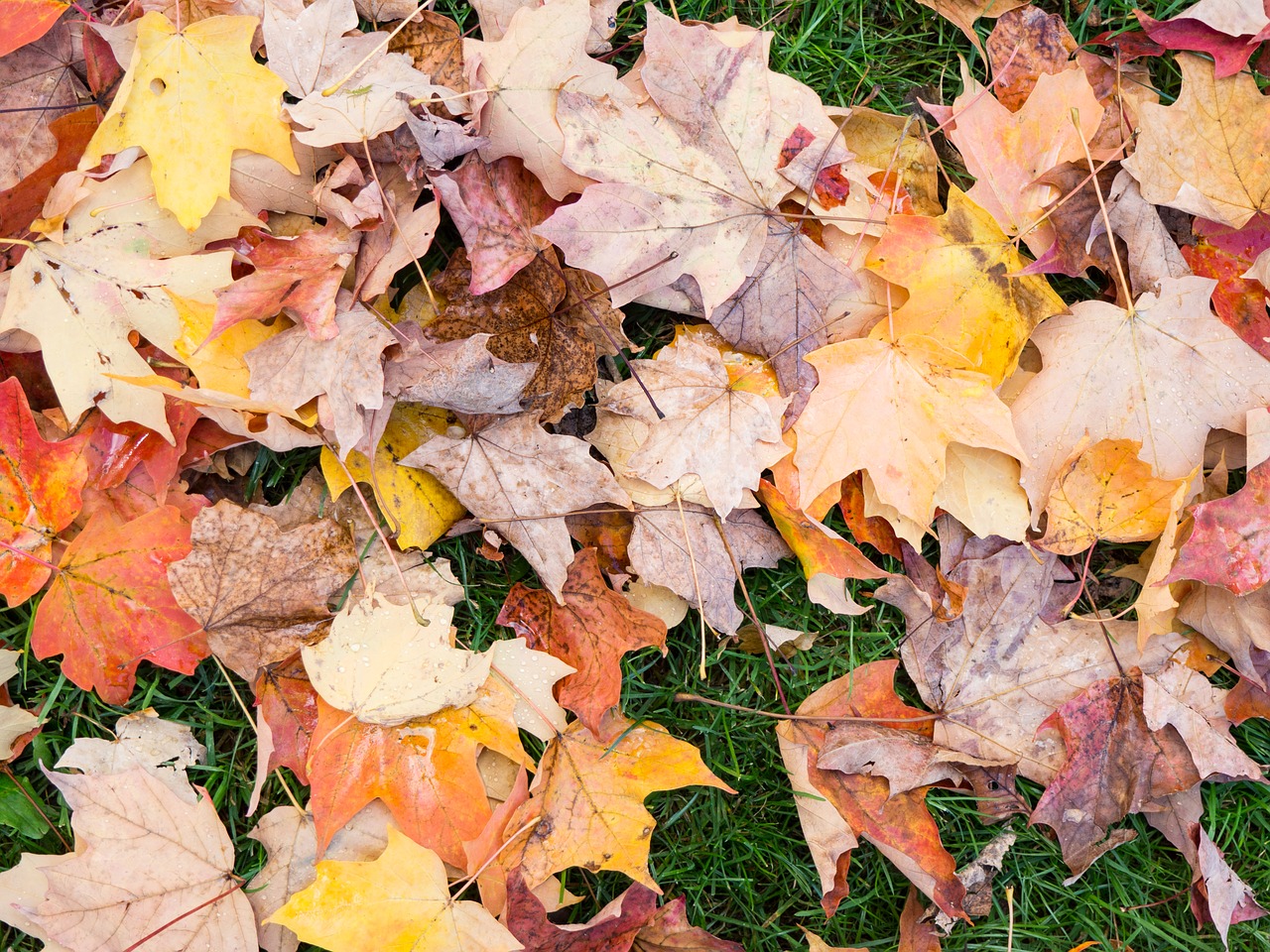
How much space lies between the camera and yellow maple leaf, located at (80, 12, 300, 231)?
5.15 ft

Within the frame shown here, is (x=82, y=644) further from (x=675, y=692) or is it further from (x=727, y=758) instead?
(x=727, y=758)

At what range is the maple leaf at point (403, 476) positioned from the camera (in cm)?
169

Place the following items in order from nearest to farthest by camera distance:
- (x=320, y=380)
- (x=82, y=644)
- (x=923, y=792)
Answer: (x=320, y=380) < (x=82, y=644) < (x=923, y=792)

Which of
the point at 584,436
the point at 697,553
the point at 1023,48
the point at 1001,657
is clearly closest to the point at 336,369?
the point at 584,436

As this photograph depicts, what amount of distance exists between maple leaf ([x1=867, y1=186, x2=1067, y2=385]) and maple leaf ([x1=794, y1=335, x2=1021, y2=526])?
6cm

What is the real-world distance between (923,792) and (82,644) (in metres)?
1.74

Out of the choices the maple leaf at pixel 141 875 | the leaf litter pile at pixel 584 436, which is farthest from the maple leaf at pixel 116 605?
the maple leaf at pixel 141 875

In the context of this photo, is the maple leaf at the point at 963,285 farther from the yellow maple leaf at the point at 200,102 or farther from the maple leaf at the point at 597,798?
the yellow maple leaf at the point at 200,102

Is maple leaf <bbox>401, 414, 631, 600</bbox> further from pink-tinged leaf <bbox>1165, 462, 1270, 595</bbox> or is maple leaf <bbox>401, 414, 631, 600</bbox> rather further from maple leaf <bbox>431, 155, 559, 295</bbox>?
pink-tinged leaf <bbox>1165, 462, 1270, 595</bbox>

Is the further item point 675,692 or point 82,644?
point 675,692

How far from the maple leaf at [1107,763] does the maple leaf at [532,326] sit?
48.6 inches

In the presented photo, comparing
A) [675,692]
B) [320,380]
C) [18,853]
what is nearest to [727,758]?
[675,692]

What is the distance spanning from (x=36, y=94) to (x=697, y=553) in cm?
161

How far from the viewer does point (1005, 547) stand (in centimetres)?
181
